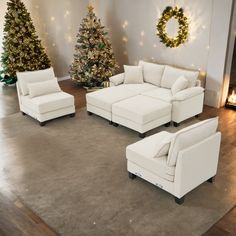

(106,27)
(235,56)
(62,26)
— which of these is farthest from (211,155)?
(62,26)

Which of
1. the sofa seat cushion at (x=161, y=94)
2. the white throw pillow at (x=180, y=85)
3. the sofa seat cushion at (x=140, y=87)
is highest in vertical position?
the white throw pillow at (x=180, y=85)

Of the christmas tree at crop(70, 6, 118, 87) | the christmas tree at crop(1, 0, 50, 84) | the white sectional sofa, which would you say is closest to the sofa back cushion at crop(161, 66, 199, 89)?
the white sectional sofa

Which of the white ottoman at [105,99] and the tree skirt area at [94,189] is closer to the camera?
the tree skirt area at [94,189]

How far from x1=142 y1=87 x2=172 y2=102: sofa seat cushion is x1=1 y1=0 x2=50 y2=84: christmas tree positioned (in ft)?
11.4

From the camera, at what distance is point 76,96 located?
7391mm

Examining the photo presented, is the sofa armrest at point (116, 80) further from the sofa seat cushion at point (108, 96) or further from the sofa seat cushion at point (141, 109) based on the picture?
the sofa seat cushion at point (141, 109)

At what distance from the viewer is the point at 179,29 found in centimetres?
645

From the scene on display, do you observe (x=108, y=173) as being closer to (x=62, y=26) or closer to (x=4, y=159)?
(x=4, y=159)

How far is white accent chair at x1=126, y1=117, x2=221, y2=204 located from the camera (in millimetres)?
3375

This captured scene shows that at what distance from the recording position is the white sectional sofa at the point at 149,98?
17.5 ft

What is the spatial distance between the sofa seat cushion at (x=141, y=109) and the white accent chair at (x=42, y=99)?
41.5 inches

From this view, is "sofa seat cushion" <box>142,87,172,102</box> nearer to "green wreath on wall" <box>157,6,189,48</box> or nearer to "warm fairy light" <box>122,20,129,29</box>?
"green wreath on wall" <box>157,6,189,48</box>

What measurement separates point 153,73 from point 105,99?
4.44 feet

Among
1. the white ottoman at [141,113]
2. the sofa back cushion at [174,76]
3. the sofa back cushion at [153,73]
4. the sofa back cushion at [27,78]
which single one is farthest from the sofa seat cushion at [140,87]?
the sofa back cushion at [27,78]
